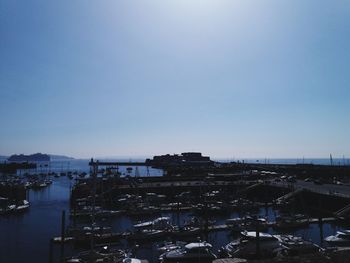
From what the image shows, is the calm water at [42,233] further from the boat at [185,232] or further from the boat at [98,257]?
the boat at [98,257]

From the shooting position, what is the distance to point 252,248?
25.9 metres

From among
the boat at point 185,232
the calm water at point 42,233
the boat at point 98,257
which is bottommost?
the calm water at point 42,233

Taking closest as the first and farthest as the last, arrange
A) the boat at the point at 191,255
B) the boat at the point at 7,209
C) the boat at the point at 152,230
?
the boat at the point at 191,255 < the boat at the point at 152,230 < the boat at the point at 7,209

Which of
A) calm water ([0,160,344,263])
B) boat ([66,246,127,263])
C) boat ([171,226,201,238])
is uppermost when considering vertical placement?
boat ([66,246,127,263])

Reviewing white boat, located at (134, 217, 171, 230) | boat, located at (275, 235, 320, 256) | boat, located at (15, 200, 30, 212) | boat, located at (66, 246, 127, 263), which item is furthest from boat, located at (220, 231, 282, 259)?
boat, located at (15, 200, 30, 212)

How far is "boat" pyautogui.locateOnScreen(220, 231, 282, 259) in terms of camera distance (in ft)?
83.7

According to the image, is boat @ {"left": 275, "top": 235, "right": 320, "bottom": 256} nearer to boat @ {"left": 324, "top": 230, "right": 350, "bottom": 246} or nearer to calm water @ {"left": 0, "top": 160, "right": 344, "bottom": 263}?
boat @ {"left": 324, "top": 230, "right": 350, "bottom": 246}

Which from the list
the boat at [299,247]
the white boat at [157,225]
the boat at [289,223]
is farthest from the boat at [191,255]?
the boat at [289,223]

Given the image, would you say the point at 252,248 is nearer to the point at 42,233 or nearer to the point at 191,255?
the point at 191,255

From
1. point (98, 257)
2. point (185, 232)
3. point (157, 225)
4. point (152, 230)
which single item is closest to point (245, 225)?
point (185, 232)

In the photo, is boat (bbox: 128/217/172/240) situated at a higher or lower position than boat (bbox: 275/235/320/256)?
lower

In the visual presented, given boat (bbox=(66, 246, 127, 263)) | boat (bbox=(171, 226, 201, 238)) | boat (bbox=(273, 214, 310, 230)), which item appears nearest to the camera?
boat (bbox=(66, 246, 127, 263))

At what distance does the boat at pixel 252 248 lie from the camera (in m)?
25.5

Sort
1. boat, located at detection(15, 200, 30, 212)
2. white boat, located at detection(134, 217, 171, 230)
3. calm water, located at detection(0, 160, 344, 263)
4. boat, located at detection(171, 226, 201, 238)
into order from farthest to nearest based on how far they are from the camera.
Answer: boat, located at detection(15, 200, 30, 212) → white boat, located at detection(134, 217, 171, 230) → boat, located at detection(171, 226, 201, 238) → calm water, located at detection(0, 160, 344, 263)
